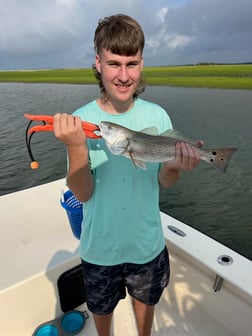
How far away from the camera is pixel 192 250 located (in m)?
3.27

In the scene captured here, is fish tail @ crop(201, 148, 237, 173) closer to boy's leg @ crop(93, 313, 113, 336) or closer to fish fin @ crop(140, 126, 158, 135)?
fish fin @ crop(140, 126, 158, 135)

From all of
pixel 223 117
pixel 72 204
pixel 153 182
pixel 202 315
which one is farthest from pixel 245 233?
pixel 223 117

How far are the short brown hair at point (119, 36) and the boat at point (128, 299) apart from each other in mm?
2251

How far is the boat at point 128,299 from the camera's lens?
3.01 meters

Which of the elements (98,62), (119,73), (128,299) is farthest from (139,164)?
(128,299)

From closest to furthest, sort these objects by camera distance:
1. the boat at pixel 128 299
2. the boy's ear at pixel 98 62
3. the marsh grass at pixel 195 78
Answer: the boy's ear at pixel 98 62
the boat at pixel 128 299
the marsh grass at pixel 195 78

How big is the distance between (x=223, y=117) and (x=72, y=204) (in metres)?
17.8

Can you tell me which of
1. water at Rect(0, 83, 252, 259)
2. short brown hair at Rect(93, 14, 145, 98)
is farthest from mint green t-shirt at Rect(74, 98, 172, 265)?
water at Rect(0, 83, 252, 259)

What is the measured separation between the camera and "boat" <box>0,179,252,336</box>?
3008mm

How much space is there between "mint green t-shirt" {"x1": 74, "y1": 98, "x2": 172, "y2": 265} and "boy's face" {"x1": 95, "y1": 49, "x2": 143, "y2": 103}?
157 millimetres

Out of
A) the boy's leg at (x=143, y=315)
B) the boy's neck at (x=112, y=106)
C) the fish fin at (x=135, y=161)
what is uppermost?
the boy's neck at (x=112, y=106)

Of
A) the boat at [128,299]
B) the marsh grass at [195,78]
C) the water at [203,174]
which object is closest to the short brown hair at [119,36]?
the boat at [128,299]

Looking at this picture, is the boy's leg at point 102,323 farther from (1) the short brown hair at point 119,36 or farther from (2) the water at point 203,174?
(2) the water at point 203,174

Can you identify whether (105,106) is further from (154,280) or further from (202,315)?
(202,315)
